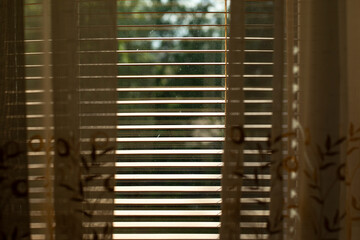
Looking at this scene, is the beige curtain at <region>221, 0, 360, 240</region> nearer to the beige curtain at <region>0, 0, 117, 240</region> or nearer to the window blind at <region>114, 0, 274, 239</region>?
the window blind at <region>114, 0, 274, 239</region>

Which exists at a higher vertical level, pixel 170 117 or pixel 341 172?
pixel 170 117

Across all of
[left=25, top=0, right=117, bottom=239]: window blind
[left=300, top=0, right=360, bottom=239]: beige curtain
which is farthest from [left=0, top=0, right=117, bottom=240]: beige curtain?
[left=300, top=0, right=360, bottom=239]: beige curtain

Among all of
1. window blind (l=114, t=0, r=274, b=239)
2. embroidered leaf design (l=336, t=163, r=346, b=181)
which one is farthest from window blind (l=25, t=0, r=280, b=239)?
Answer: embroidered leaf design (l=336, t=163, r=346, b=181)

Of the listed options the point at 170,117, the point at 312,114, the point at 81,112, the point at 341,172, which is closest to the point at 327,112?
the point at 312,114

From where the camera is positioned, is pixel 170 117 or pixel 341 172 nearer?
pixel 341 172

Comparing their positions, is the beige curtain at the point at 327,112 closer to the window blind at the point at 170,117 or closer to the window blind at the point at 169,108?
the window blind at the point at 169,108

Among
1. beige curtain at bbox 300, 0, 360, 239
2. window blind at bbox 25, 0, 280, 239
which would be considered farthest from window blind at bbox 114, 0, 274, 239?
beige curtain at bbox 300, 0, 360, 239

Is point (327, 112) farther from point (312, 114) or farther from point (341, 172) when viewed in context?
point (341, 172)

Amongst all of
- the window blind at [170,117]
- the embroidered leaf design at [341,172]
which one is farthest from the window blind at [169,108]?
the embroidered leaf design at [341,172]

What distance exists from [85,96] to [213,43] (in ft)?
1.24

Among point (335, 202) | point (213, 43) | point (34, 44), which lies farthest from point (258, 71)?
point (34, 44)

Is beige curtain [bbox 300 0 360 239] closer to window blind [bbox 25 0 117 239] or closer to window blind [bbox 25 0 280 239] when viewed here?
window blind [bbox 25 0 280 239]

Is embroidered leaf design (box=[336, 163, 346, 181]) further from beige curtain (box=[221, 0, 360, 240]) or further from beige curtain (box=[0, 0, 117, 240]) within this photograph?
beige curtain (box=[0, 0, 117, 240])

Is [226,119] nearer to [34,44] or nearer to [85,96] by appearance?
[85,96]
